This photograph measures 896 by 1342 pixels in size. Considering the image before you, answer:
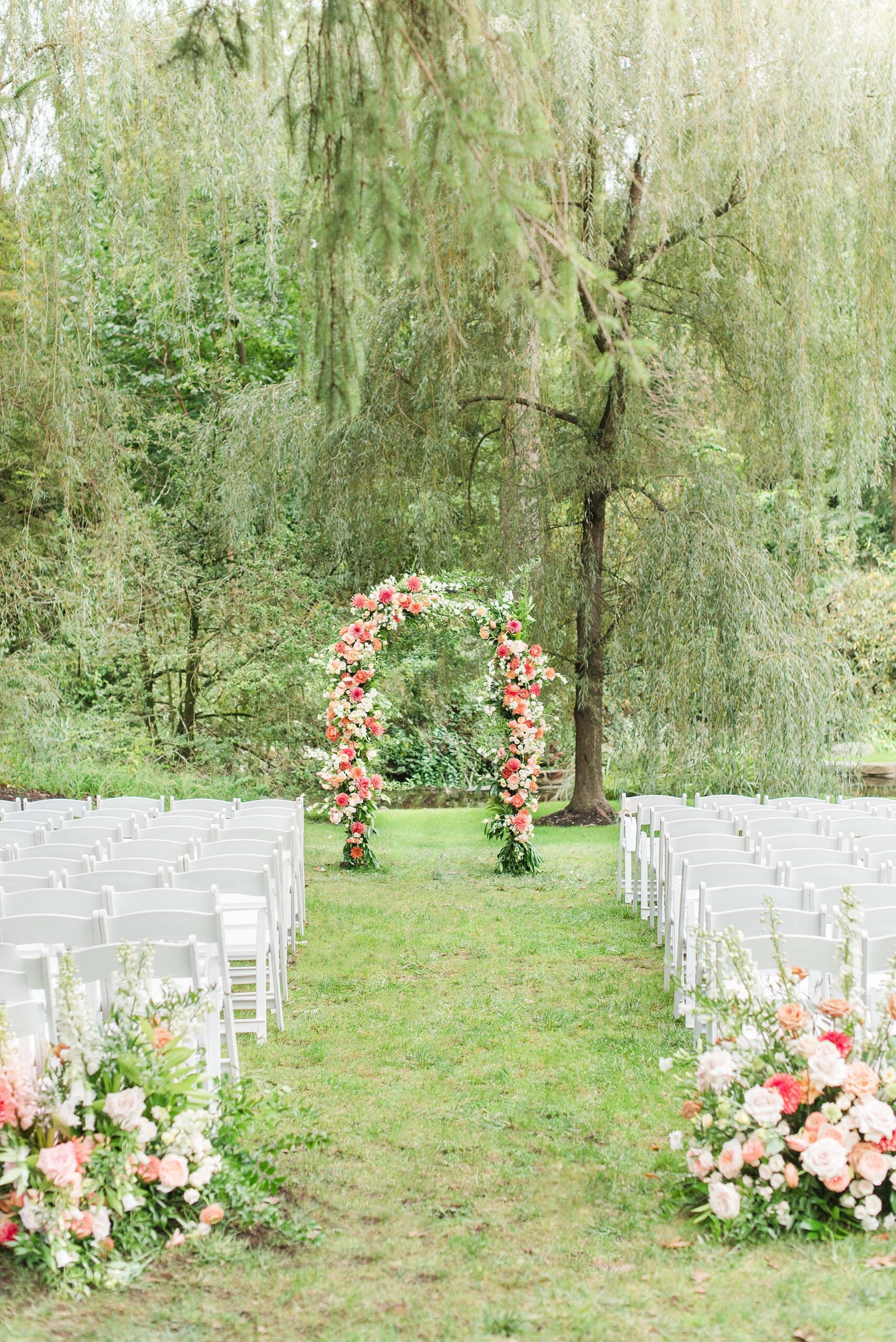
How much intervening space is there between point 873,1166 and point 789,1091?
10.6 inches

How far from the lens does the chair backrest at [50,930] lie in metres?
4.24

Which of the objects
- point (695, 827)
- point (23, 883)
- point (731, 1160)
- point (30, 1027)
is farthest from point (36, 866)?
point (731, 1160)

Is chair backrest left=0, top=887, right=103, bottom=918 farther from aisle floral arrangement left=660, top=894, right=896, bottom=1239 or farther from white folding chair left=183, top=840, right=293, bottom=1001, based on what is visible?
aisle floral arrangement left=660, top=894, right=896, bottom=1239

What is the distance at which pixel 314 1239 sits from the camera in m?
3.27

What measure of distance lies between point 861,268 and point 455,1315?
30.4 feet

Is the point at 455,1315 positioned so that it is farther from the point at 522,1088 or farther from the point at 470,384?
the point at 470,384

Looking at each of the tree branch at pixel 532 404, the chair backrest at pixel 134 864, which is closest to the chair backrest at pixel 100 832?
the chair backrest at pixel 134 864

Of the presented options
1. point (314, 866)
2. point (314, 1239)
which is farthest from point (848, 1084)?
point (314, 866)

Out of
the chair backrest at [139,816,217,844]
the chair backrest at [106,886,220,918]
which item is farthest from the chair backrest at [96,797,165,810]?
the chair backrest at [106,886,220,918]

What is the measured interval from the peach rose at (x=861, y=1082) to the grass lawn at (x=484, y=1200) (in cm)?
36

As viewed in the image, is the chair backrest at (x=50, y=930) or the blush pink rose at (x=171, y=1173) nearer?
the blush pink rose at (x=171, y=1173)

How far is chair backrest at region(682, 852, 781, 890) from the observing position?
5.35m

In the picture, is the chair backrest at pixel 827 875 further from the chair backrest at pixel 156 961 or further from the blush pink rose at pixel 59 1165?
the blush pink rose at pixel 59 1165

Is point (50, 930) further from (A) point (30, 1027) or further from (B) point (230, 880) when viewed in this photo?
(B) point (230, 880)
